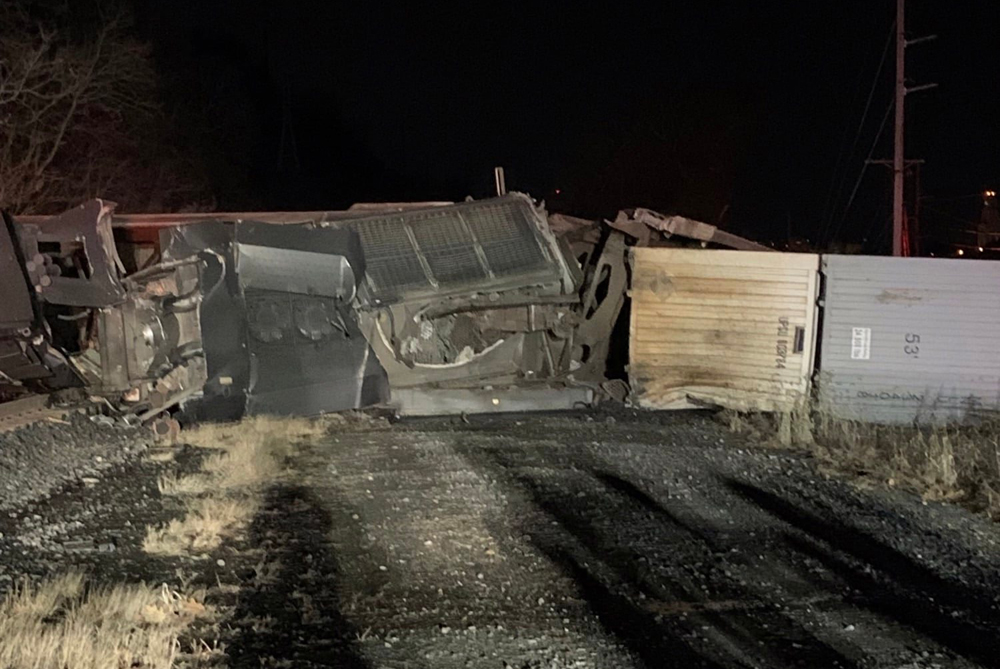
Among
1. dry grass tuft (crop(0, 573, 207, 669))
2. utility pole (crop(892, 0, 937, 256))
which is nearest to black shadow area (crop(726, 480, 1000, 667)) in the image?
dry grass tuft (crop(0, 573, 207, 669))

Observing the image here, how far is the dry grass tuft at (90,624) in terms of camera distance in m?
3.75

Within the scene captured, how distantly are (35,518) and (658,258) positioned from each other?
713 centimetres

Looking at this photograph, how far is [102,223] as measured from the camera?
8.25 meters

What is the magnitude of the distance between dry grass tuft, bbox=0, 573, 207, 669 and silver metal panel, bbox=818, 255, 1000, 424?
25.8 ft

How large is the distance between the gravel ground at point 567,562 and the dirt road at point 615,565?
2 cm

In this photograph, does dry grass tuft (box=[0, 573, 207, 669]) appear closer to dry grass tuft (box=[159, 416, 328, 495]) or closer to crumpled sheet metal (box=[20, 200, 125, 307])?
dry grass tuft (box=[159, 416, 328, 495])

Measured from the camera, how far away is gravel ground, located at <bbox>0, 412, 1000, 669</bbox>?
414 centimetres

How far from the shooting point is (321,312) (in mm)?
8711

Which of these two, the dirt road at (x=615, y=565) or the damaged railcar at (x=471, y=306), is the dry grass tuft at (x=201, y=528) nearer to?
the dirt road at (x=615, y=565)

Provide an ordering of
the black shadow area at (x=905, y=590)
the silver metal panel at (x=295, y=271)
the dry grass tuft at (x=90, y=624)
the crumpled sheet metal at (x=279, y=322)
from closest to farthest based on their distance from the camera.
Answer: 1. the dry grass tuft at (x=90, y=624)
2. the black shadow area at (x=905, y=590)
3. the crumpled sheet metal at (x=279, y=322)
4. the silver metal panel at (x=295, y=271)

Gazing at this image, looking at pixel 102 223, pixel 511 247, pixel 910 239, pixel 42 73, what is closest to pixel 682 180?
pixel 910 239

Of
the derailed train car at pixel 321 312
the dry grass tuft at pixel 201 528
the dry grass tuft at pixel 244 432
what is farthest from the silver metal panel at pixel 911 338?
the dry grass tuft at pixel 201 528

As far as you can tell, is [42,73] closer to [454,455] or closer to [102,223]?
[102,223]

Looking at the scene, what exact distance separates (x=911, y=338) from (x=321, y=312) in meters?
6.87
